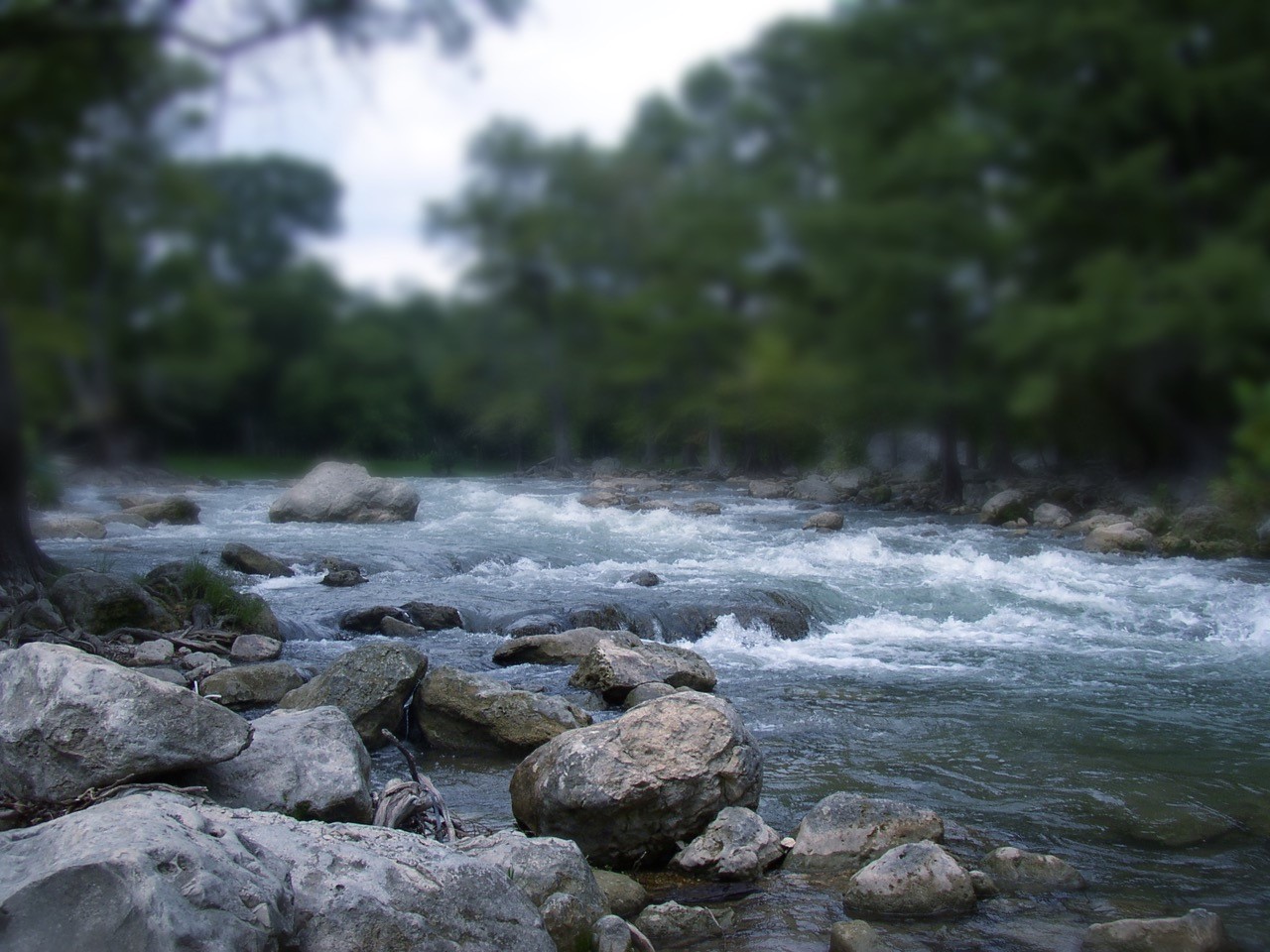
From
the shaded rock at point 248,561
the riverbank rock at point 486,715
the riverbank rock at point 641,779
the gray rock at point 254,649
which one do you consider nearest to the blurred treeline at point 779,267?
the riverbank rock at point 641,779

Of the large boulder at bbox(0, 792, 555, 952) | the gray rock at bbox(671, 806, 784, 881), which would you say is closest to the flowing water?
the gray rock at bbox(671, 806, 784, 881)

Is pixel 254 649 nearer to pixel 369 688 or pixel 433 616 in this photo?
pixel 433 616

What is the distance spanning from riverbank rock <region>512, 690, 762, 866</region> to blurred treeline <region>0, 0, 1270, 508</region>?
3305 millimetres

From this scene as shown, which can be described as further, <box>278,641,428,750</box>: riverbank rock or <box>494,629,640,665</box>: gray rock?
<box>494,629,640,665</box>: gray rock

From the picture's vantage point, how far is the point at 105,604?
8.41m

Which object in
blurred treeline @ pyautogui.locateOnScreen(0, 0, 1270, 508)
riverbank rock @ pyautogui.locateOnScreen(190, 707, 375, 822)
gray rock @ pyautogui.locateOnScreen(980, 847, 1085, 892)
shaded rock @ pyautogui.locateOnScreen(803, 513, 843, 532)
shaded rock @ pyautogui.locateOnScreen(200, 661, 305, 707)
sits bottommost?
shaded rock @ pyautogui.locateOnScreen(200, 661, 305, 707)

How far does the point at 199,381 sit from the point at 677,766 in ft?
12.8

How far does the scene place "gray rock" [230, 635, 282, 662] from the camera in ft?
27.9

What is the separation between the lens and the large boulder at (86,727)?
3.71m

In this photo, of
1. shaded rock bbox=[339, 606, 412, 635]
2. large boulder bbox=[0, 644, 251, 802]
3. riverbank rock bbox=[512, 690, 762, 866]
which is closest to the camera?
large boulder bbox=[0, 644, 251, 802]

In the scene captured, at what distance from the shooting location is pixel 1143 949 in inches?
147

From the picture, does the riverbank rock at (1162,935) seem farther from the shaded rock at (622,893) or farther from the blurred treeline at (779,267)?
the blurred treeline at (779,267)

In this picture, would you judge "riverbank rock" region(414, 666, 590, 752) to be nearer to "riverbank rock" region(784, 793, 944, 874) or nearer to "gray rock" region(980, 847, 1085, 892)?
"riverbank rock" region(784, 793, 944, 874)

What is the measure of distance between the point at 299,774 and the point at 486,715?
87.1 inches
